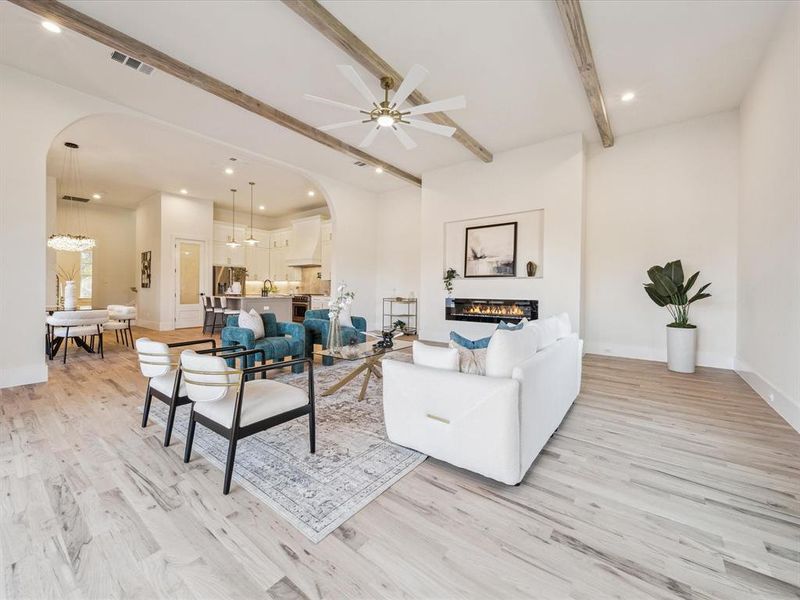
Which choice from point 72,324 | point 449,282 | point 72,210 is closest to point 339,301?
point 449,282

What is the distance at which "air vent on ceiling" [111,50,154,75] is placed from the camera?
346 cm

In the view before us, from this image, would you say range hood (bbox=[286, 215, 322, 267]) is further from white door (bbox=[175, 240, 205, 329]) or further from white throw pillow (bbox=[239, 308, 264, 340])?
white throw pillow (bbox=[239, 308, 264, 340])

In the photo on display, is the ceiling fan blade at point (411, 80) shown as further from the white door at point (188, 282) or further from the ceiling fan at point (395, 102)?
the white door at point (188, 282)

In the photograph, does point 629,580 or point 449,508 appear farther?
point 449,508

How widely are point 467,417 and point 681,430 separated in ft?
6.80

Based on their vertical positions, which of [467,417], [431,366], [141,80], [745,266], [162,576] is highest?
[141,80]

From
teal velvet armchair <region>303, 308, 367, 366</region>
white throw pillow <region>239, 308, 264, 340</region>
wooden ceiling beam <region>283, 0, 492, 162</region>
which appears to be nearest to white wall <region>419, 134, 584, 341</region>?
wooden ceiling beam <region>283, 0, 492, 162</region>

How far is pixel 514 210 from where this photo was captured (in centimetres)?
610

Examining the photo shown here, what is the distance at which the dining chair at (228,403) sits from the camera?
190 centimetres

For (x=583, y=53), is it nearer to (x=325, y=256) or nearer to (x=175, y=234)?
(x=325, y=256)

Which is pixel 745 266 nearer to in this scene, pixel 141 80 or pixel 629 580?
pixel 629 580

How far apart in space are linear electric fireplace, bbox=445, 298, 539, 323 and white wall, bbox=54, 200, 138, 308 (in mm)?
9724

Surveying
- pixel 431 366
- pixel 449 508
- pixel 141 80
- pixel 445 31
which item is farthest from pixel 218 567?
pixel 141 80

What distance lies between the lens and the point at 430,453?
7.27 ft
